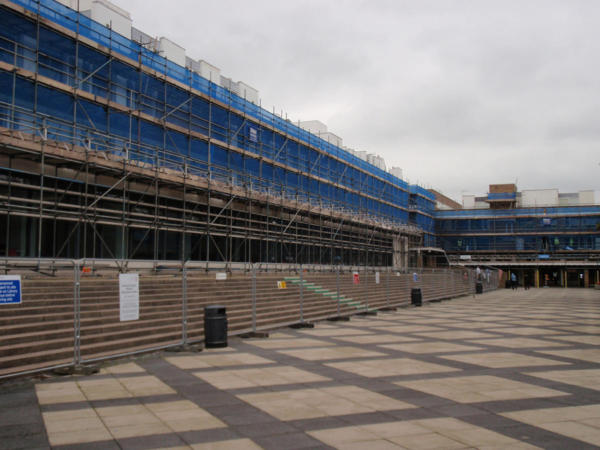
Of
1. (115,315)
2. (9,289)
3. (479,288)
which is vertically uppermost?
(9,289)

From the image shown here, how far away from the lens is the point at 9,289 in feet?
27.8

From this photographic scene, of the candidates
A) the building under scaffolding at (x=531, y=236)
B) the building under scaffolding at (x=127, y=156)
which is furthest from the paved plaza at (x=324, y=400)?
the building under scaffolding at (x=531, y=236)

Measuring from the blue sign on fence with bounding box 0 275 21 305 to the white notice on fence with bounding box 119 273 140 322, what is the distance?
2017 mm

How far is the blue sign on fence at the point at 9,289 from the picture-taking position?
8.40m

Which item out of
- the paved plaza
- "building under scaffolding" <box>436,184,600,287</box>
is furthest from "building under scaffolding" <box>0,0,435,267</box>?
"building under scaffolding" <box>436,184,600,287</box>

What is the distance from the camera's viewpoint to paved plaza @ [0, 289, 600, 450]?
19.6 ft

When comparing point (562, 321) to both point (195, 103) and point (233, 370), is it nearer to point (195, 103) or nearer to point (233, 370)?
point (233, 370)

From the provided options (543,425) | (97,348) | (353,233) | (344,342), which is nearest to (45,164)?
(97,348)

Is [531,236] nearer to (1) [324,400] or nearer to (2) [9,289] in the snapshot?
(1) [324,400]

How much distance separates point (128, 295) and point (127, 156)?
11101mm

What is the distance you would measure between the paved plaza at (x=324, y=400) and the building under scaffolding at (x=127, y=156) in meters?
8.69

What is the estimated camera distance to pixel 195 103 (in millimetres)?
26984

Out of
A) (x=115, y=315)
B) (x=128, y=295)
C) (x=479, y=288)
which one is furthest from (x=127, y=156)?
(x=479, y=288)

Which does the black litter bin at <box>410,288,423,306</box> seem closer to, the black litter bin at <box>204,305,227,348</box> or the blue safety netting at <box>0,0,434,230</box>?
the blue safety netting at <box>0,0,434,230</box>
